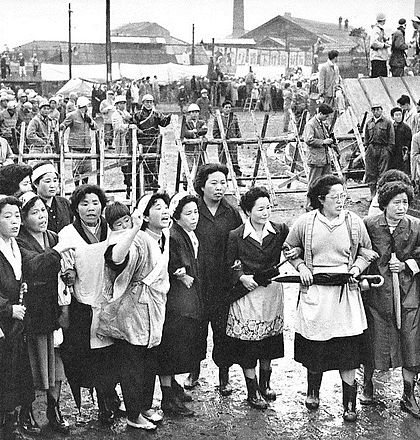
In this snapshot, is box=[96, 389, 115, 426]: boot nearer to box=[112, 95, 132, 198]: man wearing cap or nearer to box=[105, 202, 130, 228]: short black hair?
box=[105, 202, 130, 228]: short black hair

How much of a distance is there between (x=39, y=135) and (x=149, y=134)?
2746 millimetres

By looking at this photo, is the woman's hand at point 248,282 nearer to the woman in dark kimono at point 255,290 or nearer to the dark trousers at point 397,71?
the woman in dark kimono at point 255,290

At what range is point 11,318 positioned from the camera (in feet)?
15.9

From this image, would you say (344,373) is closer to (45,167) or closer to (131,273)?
(131,273)

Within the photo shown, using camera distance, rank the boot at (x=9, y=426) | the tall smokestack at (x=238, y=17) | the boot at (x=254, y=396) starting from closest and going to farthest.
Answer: the boot at (x=9, y=426) → the boot at (x=254, y=396) → the tall smokestack at (x=238, y=17)

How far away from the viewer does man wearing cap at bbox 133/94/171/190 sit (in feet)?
43.1

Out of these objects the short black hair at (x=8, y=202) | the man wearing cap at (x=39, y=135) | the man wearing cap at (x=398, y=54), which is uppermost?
the man wearing cap at (x=398, y=54)

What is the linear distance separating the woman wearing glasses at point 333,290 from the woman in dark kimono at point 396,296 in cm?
14

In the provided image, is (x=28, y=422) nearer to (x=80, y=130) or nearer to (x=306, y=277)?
(x=306, y=277)

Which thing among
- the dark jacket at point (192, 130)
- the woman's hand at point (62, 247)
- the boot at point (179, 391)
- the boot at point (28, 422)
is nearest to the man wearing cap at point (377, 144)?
the dark jacket at point (192, 130)

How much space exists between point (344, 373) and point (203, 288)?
1.24 metres

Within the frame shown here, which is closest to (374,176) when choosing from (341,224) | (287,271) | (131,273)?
(287,271)

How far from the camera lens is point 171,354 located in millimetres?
5512

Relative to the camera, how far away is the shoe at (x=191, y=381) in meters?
6.16
